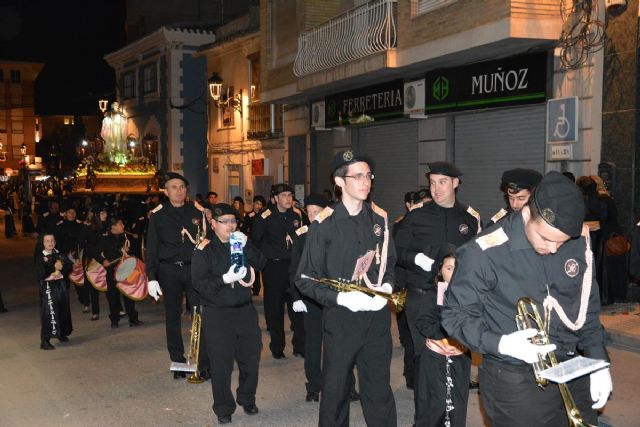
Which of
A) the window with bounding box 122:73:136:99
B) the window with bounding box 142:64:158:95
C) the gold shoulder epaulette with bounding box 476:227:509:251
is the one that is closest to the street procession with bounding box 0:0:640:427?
the gold shoulder epaulette with bounding box 476:227:509:251

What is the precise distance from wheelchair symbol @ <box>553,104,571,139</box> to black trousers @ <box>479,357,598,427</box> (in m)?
9.26

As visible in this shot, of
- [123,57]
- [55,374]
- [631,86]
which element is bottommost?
[55,374]

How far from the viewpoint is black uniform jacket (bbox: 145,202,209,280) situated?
28.4 feet

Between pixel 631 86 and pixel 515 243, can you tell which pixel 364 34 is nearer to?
pixel 631 86

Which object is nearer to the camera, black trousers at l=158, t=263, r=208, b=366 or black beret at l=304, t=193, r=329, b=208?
black beret at l=304, t=193, r=329, b=208

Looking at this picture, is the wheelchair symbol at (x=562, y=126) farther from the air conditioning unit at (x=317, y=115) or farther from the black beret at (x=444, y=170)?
the air conditioning unit at (x=317, y=115)

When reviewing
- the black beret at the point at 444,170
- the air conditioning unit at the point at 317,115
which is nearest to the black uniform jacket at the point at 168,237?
the black beret at the point at 444,170

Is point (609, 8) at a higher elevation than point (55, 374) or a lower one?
higher

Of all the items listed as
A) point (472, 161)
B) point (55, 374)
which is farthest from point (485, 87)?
point (55, 374)

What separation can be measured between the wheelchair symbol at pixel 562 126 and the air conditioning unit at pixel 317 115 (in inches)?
376

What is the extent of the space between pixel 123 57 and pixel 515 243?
4016cm

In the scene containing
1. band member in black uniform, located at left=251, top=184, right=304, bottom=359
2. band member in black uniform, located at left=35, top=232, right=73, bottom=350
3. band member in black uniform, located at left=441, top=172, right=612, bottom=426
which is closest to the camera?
band member in black uniform, located at left=441, top=172, right=612, bottom=426

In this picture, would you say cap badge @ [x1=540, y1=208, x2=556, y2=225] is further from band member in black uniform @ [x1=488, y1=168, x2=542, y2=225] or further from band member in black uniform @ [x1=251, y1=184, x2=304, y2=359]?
band member in black uniform @ [x1=251, y1=184, x2=304, y2=359]

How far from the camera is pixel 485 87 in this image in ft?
47.8
